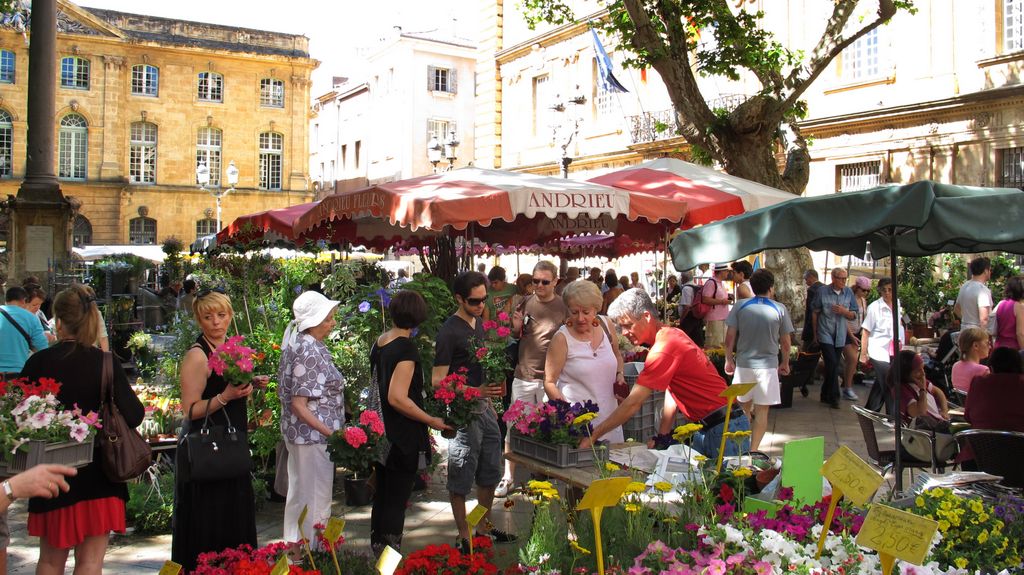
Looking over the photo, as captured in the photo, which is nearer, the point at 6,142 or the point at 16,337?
the point at 16,337

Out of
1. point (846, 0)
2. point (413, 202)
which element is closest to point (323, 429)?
point (413, 202)

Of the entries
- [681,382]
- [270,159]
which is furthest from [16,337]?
[270,159]

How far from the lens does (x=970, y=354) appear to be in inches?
264

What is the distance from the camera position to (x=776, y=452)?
7973mm

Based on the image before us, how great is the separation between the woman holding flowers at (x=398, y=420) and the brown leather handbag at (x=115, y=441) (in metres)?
1.19

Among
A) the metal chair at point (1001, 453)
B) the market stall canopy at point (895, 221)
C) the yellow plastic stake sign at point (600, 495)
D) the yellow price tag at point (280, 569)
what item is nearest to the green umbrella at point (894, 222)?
the market stall canopy at point (895, 221)

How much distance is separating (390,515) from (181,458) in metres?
1.10

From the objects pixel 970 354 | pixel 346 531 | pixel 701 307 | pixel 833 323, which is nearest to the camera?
pixel 346 531

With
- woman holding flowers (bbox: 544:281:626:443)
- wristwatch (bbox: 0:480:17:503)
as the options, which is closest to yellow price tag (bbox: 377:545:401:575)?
wristwatch (bbox: 0:480:17:503)

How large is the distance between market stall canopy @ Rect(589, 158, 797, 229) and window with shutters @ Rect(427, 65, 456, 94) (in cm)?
3443

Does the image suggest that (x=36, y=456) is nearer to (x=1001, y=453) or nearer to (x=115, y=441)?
(x=115, y=441)

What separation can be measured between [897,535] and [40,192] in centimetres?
1331

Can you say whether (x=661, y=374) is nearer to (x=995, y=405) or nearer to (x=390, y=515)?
(x=390, y=515)

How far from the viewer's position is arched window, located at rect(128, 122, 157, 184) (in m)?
42.0
